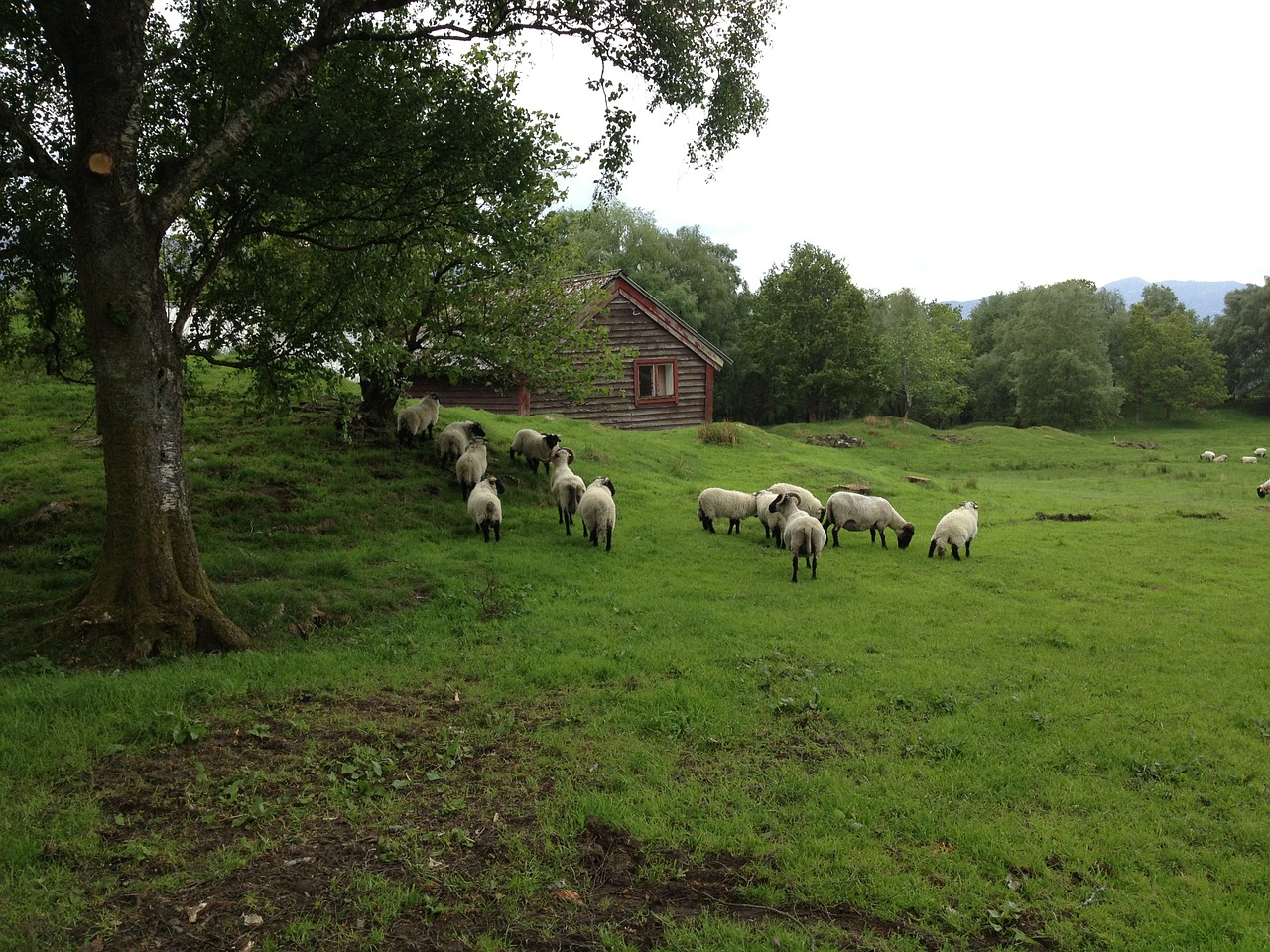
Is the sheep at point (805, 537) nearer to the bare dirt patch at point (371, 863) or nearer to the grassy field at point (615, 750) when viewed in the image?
the grassy field at point (615, 750)

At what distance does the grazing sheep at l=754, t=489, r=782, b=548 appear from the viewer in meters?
15.0

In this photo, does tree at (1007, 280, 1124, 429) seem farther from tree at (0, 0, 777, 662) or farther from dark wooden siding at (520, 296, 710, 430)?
tree at (0, 0, 777, 662)

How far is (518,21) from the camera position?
10.1 m

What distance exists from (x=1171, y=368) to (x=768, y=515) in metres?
61.6

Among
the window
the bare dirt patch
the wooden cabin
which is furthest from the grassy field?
the window

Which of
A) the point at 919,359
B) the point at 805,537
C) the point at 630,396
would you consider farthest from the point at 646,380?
the point at 919,359

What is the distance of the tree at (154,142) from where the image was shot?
7.46m

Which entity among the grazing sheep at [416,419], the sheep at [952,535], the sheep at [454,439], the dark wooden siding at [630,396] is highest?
the dark wooden siding at [630,396]

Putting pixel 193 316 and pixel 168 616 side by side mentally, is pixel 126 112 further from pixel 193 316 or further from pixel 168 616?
pixel 168 616

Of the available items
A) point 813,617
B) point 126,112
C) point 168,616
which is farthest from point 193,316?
point 813,617

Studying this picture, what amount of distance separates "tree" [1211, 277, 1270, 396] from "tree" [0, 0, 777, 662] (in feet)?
246

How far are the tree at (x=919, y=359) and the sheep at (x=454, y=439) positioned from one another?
3690 centimetres

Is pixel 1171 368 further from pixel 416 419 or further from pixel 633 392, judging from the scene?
pixel 416 419

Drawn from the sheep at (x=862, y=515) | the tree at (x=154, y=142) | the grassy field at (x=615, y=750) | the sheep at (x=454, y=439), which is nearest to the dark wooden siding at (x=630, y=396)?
the sheep at (x=454, y=439)
